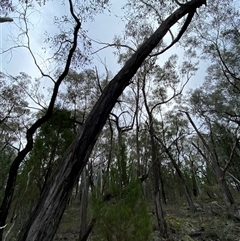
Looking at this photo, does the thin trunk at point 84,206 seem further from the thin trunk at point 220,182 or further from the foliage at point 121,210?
the thin trunk at point 220,182

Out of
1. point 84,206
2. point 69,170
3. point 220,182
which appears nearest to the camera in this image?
point 69,170

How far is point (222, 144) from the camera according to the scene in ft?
49.9

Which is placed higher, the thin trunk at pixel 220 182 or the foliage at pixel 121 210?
the thin trunk at pixel 220 182

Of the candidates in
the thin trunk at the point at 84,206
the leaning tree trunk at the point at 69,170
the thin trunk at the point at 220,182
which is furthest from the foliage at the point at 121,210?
the thin trunk at the point at 220,182

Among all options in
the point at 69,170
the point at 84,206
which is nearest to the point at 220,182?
the point at 84,206

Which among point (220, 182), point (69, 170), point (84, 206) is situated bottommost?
point (69, 170)

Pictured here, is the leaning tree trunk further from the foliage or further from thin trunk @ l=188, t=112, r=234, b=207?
thin trunk @ l=188, t=112, r=234, b=207

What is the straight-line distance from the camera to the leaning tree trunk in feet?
5.19

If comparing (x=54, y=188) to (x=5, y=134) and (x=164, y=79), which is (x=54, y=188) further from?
(x=5, y=134)

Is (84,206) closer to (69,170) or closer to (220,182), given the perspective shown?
(220,182)

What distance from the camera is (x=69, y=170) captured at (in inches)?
72.3

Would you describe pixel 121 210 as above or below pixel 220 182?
below

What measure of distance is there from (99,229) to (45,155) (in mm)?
2903

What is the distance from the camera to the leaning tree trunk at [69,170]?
1.58m
